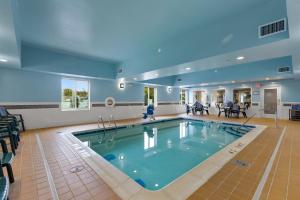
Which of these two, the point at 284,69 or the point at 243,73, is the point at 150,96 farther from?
the point at 284,69

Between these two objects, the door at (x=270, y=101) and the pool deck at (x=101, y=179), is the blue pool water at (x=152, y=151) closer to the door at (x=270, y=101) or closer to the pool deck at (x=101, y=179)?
the pool deck at (x=101, y=179)

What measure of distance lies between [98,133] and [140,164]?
9.30ft

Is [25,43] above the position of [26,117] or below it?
above

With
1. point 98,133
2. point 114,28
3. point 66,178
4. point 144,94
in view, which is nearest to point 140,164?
point 66,178

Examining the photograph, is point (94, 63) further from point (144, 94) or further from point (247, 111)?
point (247, 111)

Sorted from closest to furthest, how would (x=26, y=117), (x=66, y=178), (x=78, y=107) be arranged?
(x=66, y=178) → (x=26, y=117) → (x=78, y=107)

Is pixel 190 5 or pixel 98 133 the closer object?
pixel 190 5

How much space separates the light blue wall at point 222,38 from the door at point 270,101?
7476 millimetres

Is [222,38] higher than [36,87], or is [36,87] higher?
[222,38]

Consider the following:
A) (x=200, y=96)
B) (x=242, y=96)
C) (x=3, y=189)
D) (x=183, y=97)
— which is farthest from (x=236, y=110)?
(x=3, y=189)

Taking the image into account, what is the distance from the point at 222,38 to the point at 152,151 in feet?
10.8

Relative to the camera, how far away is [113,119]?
7488 mm

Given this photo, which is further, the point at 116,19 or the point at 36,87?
the point at 36,87

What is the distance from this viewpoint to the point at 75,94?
257 inches
